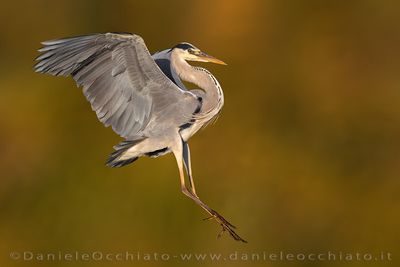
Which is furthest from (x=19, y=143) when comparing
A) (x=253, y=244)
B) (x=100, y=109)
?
(x=100, y=109)

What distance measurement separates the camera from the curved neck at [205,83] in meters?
7.65

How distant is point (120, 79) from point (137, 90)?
0.40ft

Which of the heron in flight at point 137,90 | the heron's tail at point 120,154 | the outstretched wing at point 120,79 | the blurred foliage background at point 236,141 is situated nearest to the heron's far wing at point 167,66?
the heron in flight at point 137,90

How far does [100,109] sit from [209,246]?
3706 mm

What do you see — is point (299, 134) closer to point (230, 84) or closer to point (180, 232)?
point (230, 84)

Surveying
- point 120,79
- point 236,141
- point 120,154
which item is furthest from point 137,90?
point 236,141

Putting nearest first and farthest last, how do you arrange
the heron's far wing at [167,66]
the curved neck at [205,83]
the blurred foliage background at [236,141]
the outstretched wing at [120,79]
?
the outstretched wing at [120,79] < the curved neck at [205,83] < the heron's far wing at [167,66] < the blurred foliage background at [236,141]

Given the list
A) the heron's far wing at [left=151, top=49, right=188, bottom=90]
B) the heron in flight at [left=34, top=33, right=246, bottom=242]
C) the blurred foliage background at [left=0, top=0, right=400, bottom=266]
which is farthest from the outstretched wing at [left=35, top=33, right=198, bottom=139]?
the blurred foliage background at [left=0, top=0, right=400, bottom=266]

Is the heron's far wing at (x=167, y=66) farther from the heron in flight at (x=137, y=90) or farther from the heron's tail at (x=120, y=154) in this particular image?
the heron's tail at (x=120, y=154)

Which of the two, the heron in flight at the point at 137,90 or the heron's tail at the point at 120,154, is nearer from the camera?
the heron in flight at the point at 137,90

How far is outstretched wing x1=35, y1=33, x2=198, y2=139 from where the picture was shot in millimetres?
7301

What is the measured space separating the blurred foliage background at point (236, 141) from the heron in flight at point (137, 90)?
344 cm

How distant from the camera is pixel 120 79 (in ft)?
24.5

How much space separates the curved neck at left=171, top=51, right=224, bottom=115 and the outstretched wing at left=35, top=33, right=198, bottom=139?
95mm
